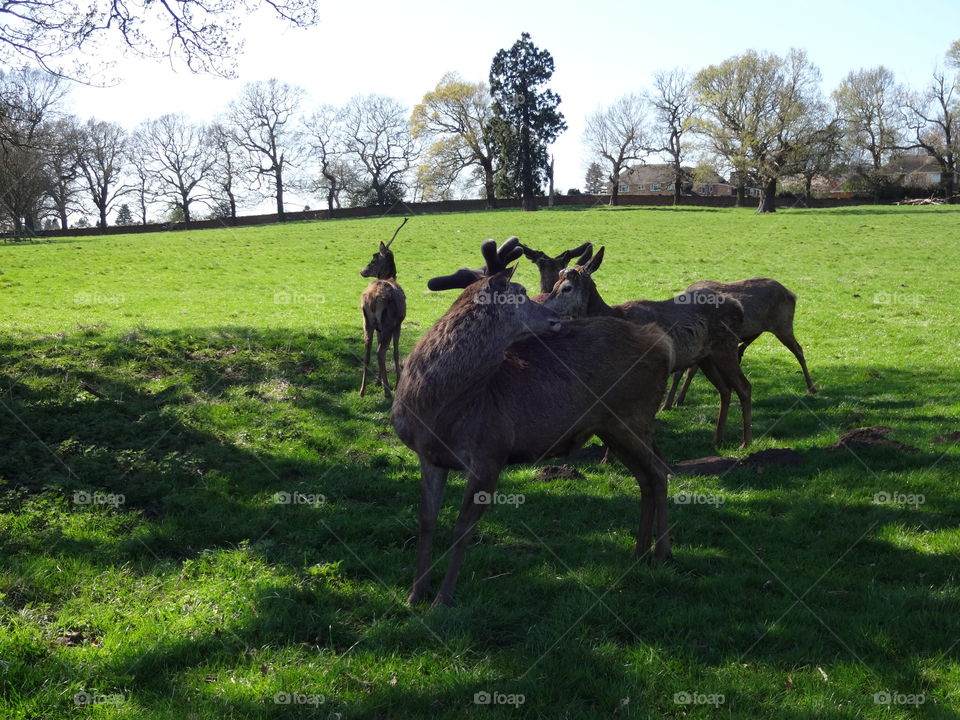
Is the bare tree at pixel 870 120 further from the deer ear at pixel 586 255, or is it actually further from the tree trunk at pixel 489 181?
the deer ear at pixel 586 255

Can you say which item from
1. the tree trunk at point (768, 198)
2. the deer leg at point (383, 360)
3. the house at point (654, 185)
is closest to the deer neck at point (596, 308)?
the deer leg at point (383, 360)

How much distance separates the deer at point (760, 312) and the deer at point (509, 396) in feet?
17.0

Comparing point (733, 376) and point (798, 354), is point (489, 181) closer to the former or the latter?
point (798, 354)

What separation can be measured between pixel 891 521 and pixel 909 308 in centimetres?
1512

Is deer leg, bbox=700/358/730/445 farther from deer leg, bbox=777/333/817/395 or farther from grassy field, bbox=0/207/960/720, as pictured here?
deer leg, bbox=777/333/817/395

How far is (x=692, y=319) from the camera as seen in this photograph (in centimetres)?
951

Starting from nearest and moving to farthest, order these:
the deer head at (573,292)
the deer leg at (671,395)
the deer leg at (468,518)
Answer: the deer leg at (468,518)
the deer head at (573,292)
the deer leg at (671,395)

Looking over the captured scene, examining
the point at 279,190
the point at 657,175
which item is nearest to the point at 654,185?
the point at 657,175

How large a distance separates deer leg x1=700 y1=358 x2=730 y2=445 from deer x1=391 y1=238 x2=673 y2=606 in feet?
11.4

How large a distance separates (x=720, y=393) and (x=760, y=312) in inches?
107

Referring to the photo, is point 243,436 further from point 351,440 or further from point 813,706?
point 813,706

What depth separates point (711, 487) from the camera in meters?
7.68

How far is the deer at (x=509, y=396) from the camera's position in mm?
5289

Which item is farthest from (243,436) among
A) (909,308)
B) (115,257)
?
(115,257)
